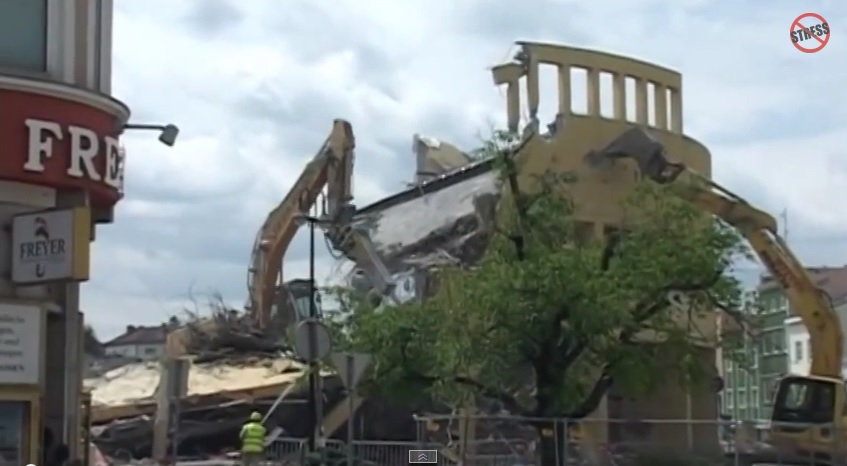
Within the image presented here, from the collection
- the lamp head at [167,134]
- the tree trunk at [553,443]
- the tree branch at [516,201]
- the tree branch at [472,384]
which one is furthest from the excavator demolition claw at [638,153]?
the lamp head at [167,134]

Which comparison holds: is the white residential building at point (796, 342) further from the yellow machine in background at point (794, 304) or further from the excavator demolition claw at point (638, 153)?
the yellow machine in background at point (794, 304)

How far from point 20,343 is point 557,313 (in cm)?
1018

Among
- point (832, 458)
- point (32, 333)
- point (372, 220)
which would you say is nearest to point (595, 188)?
point (372, 220)

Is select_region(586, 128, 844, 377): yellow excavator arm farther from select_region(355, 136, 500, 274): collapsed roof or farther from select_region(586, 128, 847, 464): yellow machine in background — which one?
select_region(355, 136, 500, 274): collapsed roof

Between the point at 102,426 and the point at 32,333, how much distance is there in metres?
21.8

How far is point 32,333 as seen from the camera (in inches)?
846

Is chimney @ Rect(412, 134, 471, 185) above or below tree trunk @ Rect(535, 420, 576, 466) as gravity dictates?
above

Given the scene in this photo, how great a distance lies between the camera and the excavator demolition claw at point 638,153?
44125 mm

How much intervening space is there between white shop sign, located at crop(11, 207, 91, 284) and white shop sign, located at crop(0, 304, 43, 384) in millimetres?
420

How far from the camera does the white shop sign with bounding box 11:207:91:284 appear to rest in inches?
810

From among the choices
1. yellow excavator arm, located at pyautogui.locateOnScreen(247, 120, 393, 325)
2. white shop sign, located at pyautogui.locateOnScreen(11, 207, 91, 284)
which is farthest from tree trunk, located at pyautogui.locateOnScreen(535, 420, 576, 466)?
yellow excavator arm, located at pyautogui.locateOnScreen(247, 120, 393, 325)

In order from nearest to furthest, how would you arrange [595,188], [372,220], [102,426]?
1. [102,426]
2. [595,188]
3. [372,220]

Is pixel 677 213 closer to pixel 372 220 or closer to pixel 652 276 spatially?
pixel 652 276

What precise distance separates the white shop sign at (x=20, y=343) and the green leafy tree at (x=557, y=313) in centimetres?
918
